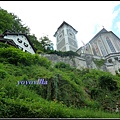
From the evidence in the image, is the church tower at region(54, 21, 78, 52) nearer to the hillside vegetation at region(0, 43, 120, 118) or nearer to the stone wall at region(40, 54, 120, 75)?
the stone wall at region(40, 54, 120, 75)

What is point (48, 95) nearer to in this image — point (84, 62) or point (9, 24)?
point (84, 62)

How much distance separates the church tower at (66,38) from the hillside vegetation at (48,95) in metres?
31.3

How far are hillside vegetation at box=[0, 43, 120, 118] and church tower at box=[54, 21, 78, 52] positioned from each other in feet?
103

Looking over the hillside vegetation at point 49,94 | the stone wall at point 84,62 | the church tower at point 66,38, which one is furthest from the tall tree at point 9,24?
the church tower at point 66,38

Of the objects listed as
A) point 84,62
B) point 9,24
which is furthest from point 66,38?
point 9,24

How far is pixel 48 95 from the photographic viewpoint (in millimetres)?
10539

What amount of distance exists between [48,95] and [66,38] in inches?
1652

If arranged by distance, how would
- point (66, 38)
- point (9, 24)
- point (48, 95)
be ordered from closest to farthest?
point (48, 95) < point (9, 24) < point (66, 38)

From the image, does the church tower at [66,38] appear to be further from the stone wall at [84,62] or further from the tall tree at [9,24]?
the stone wall at [84,62]

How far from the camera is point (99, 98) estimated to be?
12.5 meters

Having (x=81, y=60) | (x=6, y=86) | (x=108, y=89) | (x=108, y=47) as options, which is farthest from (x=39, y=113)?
(x=108, y=47)

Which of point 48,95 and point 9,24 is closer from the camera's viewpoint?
point 48,95

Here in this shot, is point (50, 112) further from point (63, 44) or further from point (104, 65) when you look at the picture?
point (63, 44)

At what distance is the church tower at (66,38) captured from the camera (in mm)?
50372
